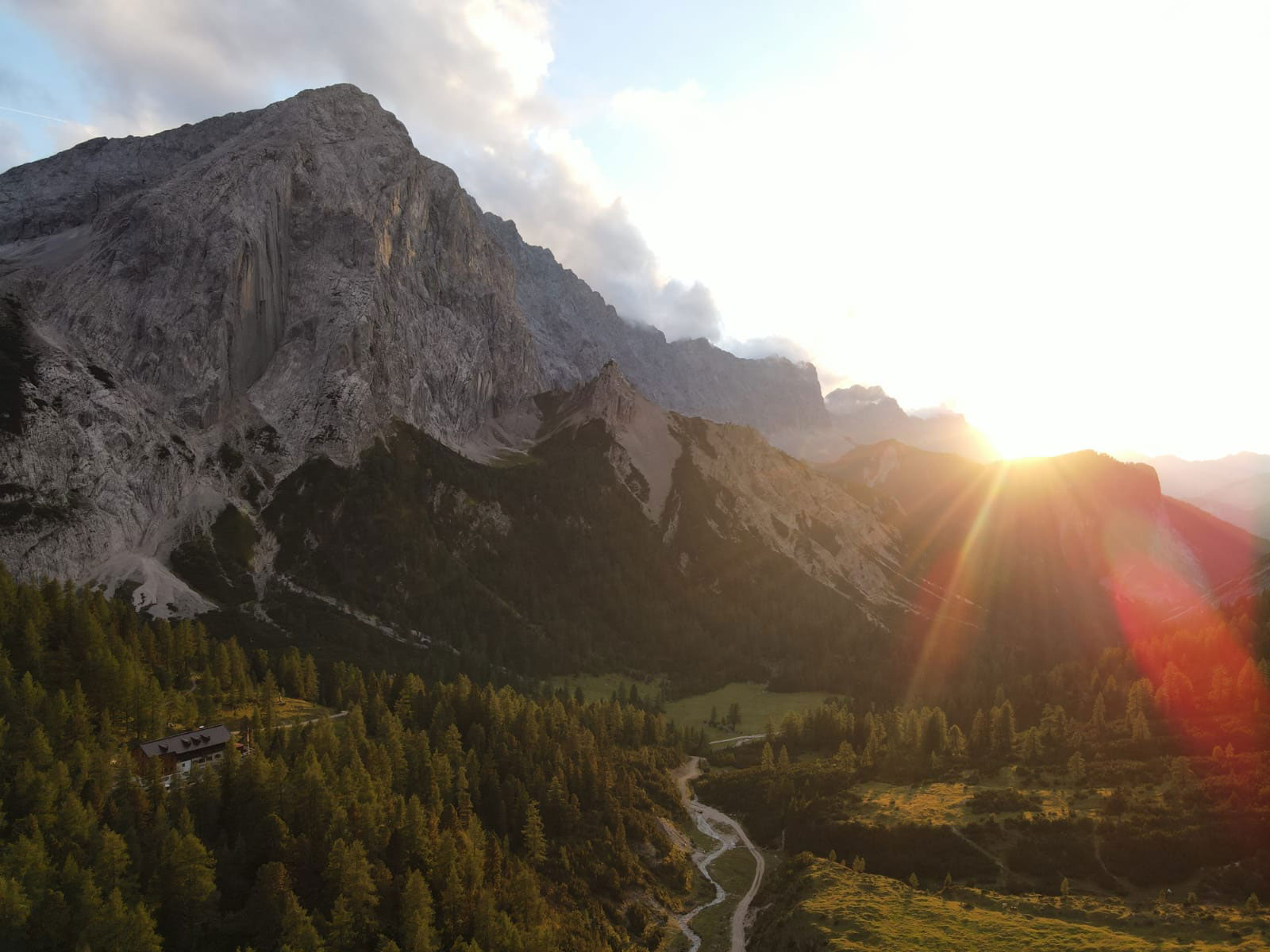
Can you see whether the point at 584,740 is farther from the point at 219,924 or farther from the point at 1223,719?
the point at 1223,719

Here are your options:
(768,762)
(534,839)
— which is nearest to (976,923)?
(534,839)

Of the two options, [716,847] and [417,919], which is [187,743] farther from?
[716,847]

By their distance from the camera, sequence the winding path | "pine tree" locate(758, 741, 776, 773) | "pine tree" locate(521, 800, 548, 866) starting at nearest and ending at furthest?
the winding path, "pine tree" locate(521, 800, 548, 866), "pine tree" locate(758, 741, 776, 773)

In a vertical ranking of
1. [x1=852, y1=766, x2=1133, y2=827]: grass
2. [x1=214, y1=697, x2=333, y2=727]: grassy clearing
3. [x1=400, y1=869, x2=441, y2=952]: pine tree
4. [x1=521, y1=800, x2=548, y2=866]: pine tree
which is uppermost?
[x1=214, y1=697, x2=333, y2=727]: grassy clearing

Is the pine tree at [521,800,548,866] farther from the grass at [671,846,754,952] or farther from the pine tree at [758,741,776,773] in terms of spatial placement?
the pine tree at [758,741,776,773]

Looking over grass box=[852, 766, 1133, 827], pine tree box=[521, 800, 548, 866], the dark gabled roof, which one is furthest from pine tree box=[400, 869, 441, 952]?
grass box=[852, 766, 1133, 827]

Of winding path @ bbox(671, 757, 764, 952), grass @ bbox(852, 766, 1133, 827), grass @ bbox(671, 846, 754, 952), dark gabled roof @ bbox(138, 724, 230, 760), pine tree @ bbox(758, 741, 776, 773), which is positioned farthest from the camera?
pine tree @ bbox(758, 741, 776, 773)

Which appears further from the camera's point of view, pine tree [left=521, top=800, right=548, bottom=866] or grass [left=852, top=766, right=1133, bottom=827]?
grass [left=852, top=766, right=1133, bottom=827]
